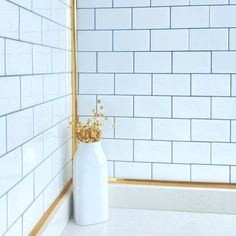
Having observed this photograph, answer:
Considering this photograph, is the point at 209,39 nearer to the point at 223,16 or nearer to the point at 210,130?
the point at 223,16

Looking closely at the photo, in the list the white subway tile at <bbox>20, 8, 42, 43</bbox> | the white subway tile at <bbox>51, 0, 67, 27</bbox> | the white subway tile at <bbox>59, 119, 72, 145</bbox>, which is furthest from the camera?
the white subway tile at <bbox>59, 119, 72, 145</bbox>

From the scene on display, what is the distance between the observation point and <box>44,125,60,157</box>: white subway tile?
951 mm

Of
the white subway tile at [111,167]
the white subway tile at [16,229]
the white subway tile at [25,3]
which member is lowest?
the white subway tile at [16,229]

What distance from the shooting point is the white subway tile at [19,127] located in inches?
27.9

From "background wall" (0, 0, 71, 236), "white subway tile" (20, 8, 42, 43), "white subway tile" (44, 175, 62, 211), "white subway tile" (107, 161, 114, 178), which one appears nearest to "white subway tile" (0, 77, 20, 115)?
"background wall" (0, 0, 71, 236)

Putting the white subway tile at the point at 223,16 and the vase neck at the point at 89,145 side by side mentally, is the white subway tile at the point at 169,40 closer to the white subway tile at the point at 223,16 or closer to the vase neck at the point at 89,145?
the white subway tile at the point at 223,16

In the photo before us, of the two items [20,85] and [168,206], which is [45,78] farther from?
[168,206]

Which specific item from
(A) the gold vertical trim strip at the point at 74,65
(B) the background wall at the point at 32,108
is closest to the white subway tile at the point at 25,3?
(B) the background wall at the point at 32,108

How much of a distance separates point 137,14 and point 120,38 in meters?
0.10

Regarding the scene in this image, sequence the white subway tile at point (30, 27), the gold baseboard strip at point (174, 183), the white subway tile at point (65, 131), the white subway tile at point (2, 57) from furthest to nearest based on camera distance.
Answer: the gold baseboard strip at point (174, 183)
the white subway tile at point (65, 131)
the white subway tile at point (30, 27)
the white subway tile at point (2, 57)

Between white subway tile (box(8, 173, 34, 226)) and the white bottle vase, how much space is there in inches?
9.5

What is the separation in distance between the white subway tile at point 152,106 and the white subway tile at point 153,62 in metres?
0.10

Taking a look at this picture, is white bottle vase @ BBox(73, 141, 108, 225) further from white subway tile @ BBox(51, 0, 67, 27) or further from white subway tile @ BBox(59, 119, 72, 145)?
white subway tile @ BBox(51, 0, 67, 27)

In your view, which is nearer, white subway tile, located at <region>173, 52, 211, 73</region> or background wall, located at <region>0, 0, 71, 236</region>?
background wall, located at <region>0, 0, 71, 236</region>
